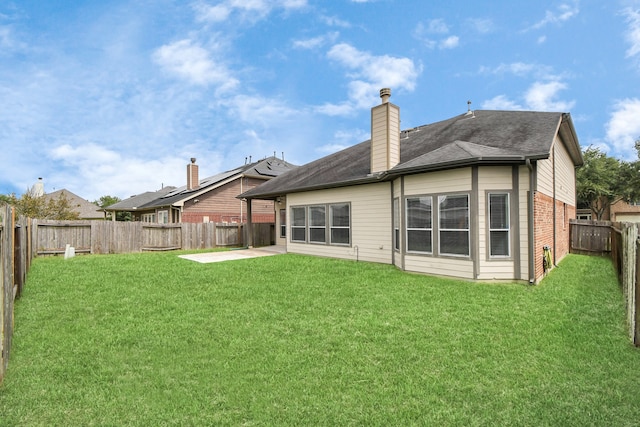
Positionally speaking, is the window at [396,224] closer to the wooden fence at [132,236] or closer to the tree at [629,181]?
the wooden fence at [132,236]

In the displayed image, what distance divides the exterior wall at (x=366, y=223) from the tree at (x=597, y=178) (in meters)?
30.9

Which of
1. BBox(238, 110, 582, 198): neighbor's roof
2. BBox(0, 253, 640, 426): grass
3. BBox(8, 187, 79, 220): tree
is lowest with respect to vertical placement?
BBox(0, 253, 640, 426): grass

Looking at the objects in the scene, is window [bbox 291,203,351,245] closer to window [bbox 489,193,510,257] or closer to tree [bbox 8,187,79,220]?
window [bbox 489,193,510,257]

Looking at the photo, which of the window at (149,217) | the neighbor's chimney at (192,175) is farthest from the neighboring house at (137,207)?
the neighbor's chimney at (192,175)

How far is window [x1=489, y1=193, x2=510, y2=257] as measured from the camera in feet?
26.1

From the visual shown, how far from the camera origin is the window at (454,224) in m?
8.13

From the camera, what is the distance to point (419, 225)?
9.02 metres

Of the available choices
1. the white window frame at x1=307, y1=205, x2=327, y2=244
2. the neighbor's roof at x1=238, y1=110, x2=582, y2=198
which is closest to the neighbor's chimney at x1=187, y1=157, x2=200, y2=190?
the neighbor's roof at x1=238, y1=110, x2=582, y2=198

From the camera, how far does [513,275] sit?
312 inches

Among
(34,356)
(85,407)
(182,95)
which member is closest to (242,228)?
(182,95)

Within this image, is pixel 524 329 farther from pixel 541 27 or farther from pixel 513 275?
pixel 541 27

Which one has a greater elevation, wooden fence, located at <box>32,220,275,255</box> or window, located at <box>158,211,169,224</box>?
window, located at <box>158,211,169,224</box>

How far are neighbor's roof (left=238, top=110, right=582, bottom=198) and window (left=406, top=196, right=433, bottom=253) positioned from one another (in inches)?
35.3

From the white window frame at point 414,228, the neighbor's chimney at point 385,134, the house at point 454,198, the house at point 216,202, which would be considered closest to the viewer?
the house at point 454,198
